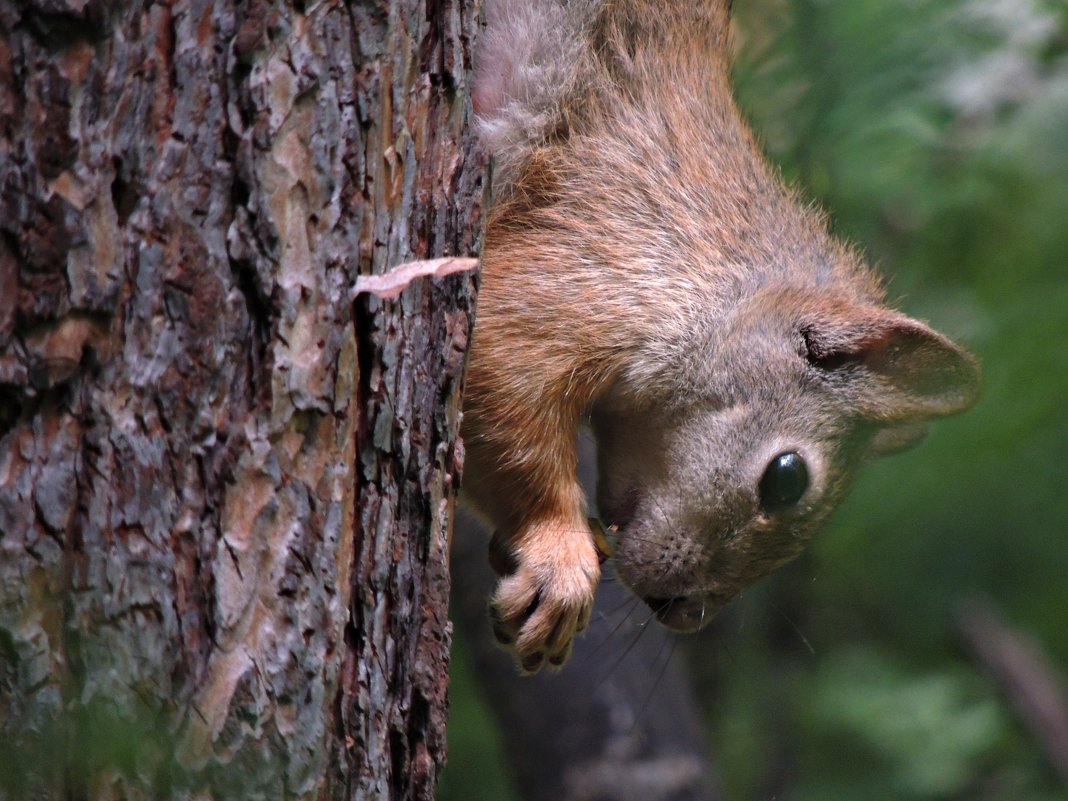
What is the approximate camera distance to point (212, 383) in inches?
54.4

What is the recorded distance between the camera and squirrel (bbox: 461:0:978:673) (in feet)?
7.81

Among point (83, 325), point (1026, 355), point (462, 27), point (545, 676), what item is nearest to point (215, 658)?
point (83, 325)

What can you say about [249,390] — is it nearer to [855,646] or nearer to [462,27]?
[462,27]

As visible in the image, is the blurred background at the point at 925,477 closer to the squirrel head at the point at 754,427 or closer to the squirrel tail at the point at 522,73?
the squirrel head at the point at 754,427

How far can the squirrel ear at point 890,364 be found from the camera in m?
2.47

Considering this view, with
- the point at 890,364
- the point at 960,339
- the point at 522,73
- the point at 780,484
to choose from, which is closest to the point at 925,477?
the point at 960,339

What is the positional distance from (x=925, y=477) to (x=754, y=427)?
718mm

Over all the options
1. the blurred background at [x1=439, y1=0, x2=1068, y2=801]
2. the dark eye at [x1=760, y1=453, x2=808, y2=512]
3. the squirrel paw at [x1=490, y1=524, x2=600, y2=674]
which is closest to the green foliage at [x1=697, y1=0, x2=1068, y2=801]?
the blurred background at [x1=439, y1=0, x2=1068, y2=801]

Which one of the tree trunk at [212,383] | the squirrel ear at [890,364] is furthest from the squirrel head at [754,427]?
the tree trunk at [212,383]

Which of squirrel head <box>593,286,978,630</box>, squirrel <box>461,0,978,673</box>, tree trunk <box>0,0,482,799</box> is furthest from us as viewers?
squirrel head <box>593,286,978,630</box>

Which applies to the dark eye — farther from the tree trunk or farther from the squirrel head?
the tree trunk

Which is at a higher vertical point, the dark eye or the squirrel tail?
the squirrel tail

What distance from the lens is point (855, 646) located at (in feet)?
17.7

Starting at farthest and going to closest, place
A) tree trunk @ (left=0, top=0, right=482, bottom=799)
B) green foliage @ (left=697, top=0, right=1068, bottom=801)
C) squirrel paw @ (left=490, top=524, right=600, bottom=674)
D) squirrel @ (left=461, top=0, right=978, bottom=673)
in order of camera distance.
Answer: green foliage @ (left=697, top=0, right=1068, bottom=801), squirrel @ (left=461, top=0, right=978, bottom=673), squirrel paw @ (left=490, top=524, right=600, bottom=674), tree trunk @ (left=0, top=0, right=482, bottom=799)
